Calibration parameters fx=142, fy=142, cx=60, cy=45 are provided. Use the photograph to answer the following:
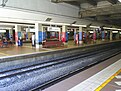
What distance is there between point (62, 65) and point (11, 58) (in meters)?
3.98

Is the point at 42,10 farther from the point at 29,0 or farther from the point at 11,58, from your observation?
the point at 11,58

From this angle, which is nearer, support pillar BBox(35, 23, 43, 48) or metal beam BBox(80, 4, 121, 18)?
metal beam BBox(80, 4, 121, 18)

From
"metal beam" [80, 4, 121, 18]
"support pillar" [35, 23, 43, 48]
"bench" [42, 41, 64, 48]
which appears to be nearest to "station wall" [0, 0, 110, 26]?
"metal beam" [80, 4, 121, 18]

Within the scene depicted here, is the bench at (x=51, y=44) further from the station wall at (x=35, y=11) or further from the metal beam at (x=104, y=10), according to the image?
the metal beam at (x=104, y=10)

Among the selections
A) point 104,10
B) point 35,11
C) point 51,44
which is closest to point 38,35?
point 51,44

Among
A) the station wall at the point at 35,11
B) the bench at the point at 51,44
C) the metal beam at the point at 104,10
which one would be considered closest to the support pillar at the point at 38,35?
the bench at the point at 51,44

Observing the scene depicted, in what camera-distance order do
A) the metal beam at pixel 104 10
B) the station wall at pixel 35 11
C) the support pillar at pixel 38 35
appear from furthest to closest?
1. the support pillar at pixel 38 35
2. the metal beam at pixel 104 10
3. the station wall at pixel 35 11

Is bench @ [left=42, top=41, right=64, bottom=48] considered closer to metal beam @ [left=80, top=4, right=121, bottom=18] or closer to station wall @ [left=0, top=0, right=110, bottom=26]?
station wall @ [left=0, top=0, right=110, bottom=26]

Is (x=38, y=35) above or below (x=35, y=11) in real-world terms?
below

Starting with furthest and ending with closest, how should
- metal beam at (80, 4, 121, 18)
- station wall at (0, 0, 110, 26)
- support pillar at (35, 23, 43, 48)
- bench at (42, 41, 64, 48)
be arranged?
bench at (42, 41, 64, 48) → support pillar at (35, 23, 43, 48) → metal beam at (80, 4, 121, 18) → station wall at (0, 0, 110, 26)

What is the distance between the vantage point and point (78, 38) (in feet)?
80.8

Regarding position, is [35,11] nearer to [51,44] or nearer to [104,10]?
[104,10]

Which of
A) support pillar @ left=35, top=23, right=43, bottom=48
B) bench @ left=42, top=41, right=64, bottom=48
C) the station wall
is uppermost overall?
the station wall

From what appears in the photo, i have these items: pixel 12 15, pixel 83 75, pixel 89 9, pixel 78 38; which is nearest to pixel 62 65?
pixel 83 75
